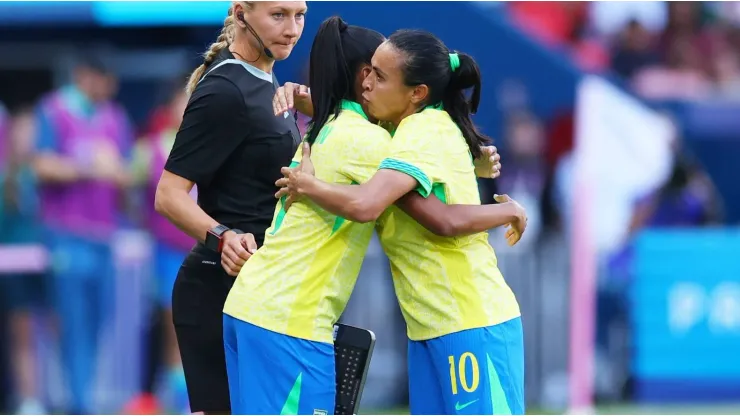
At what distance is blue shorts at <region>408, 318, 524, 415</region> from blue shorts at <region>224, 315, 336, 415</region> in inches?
14.0

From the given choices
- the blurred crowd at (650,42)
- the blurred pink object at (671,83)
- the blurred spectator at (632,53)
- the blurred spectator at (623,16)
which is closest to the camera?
the blurred pink object at (671,83)

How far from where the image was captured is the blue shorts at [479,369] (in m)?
4.27

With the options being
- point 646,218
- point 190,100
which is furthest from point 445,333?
point 646,218

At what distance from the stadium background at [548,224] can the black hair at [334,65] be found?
3.92 m

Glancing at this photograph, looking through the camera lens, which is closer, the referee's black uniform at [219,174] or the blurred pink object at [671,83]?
the referee's black uniform at [219,174]

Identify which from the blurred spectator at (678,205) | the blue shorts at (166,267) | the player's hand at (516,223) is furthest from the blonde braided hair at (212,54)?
the blurred spectator at (678,205)

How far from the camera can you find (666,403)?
31.9ft

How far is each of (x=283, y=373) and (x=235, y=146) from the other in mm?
844

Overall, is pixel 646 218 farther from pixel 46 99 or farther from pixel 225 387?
pixel 225 387

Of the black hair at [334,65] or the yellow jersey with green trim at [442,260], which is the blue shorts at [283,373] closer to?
the yellow jersey with green trim at [442,260]

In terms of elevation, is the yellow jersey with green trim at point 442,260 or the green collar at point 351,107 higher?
the green collar at point 351,107

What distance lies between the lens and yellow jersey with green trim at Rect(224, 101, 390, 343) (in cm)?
418

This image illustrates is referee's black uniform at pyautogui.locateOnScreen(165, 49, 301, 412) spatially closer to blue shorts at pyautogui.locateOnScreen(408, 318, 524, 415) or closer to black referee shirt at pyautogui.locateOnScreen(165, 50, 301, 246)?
black referee shirt at pyautogui.locateOnScreen(165, 50, 301, 246)

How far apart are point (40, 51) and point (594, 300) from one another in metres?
4.65
